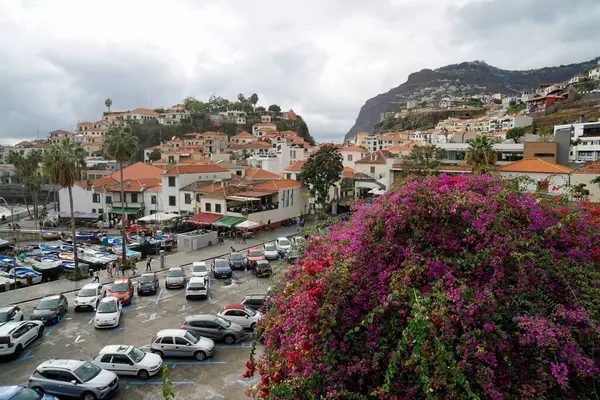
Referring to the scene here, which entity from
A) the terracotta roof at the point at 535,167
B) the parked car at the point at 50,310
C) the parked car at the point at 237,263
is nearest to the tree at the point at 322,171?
the terracotta roof at the point at 535,167

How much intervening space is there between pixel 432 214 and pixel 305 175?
46.4 meters

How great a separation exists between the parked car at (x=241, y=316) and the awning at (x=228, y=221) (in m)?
23.1

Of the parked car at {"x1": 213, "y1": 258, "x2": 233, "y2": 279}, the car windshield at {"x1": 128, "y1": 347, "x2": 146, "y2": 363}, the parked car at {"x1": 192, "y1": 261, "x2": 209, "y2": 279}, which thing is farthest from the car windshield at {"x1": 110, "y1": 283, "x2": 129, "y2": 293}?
the car windshield at {"x1": 128, "y1": 347, "x2": 146, "y2": 363}

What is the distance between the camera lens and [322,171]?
5331 centimetres

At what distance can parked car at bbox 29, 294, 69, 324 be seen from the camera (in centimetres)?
2000

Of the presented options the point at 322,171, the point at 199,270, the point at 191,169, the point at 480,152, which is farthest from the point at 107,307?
the point at 322,171

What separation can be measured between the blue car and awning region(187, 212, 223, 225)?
1277 inches

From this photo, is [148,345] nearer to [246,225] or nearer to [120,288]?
[120,288]

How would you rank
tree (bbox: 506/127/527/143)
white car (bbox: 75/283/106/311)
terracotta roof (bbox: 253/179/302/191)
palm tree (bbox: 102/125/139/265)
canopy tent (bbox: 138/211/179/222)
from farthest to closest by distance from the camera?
tree (bbox: 506/127/527/143)
terracotta roof (bbox: 253/179/302/191)
canopy tent (bbox: 138/211/179/222)
palm tree (bbox: 102/125/139/265)
white car (bbox: 75/283/106/311)

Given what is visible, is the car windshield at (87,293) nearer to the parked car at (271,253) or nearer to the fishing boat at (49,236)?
the parked car at (271,253)

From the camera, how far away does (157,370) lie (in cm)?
1488

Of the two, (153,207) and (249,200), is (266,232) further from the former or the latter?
(153,207)

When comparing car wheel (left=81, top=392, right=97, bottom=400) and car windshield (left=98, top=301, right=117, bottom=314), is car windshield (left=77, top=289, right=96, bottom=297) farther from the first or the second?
car wheel (left=81, top=392, right=97, bottom=400)

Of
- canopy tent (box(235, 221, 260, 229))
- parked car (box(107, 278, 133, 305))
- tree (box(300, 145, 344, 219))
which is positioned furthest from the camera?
tree (box(300, 145, 344, 219))
